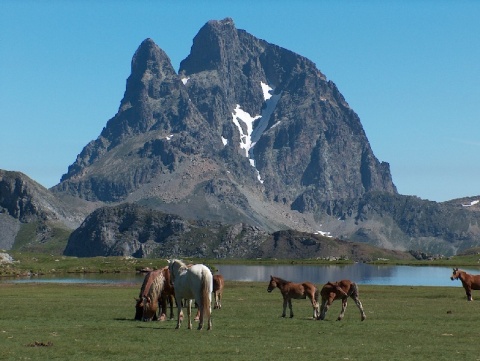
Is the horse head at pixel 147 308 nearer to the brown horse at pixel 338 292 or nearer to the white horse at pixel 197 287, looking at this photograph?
the white horse at pixel 197 287

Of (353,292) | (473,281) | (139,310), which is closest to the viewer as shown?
(139,310)

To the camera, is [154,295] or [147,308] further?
[154,295]

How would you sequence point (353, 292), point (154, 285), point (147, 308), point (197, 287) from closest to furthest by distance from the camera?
point (197, 287)
point (147, 308)
point (154, 285)
point (353, 292)

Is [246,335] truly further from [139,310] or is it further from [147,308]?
[139,310]

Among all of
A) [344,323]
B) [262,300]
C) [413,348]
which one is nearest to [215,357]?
[413,348]

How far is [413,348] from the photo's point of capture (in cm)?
3803

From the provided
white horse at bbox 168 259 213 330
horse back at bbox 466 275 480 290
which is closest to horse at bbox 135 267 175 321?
white horse at bbox 168 259 213 330

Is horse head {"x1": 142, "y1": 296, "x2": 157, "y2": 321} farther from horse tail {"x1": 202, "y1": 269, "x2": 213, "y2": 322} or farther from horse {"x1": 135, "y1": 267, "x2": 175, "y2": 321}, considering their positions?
horse tail {"x1": 202, "y1": 269, "x2": 213, "y2": 322}

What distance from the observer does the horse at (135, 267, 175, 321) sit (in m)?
50.5

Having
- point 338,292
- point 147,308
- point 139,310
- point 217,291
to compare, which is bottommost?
point 139,310

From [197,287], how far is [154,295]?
22.0ft

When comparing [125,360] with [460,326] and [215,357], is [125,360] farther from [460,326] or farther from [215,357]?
[460,326]

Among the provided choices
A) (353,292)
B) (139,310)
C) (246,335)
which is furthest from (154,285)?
(353,292)

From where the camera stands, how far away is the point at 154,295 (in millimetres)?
50906
